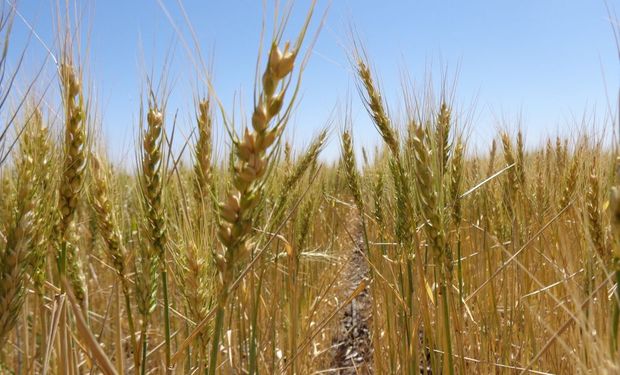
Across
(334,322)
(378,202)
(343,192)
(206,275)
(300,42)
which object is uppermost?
(343,192)

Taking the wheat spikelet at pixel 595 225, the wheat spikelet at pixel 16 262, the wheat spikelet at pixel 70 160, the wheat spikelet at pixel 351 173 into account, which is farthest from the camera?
the wheat spikelet at pixel 351 173

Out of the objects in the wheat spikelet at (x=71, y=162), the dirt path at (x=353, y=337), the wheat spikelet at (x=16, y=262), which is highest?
the wheat spikelet at (x=71, y=162)

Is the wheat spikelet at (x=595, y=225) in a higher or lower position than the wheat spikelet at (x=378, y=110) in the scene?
lower

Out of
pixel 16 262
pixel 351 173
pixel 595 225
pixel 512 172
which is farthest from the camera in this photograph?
pixel 512 172

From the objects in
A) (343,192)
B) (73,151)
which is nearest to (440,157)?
(73,151)

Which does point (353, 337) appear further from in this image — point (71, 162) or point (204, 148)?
point (71, 162)

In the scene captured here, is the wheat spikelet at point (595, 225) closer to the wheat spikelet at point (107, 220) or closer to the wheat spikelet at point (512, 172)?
the wheat spikelet at point (512, 172)

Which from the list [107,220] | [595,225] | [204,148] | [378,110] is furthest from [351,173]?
[107,220]

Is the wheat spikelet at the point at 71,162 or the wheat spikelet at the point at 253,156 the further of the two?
the wheat spikelet at the point at 71,162

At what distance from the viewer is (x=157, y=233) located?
0.97 meters

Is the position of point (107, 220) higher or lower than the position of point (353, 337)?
higher

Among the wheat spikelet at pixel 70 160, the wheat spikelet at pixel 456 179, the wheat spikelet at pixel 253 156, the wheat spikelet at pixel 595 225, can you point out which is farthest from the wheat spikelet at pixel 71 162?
the wheat spikelet at pixel 595 225

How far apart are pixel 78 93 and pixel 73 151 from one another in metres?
0.16

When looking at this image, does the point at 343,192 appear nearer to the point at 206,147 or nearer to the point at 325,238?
the point at 325,238
